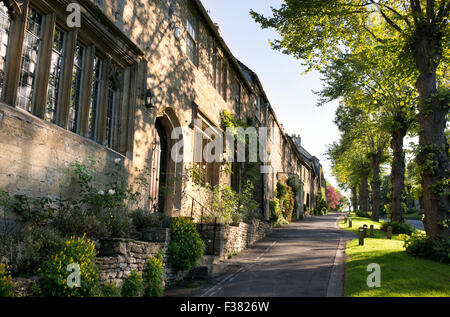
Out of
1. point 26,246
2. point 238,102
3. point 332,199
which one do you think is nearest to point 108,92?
point 26,246

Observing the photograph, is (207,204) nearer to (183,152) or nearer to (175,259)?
(183,152)

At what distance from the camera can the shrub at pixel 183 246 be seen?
8.74m

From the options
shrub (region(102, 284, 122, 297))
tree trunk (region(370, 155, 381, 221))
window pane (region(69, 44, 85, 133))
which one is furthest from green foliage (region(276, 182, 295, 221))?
shrub (region(102, 284, 122, 297))

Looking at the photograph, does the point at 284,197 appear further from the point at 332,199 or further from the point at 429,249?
the point at 332,199

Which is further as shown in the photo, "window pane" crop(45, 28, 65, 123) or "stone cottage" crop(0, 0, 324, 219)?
"window pane" crop(45, 28, 65, 123)

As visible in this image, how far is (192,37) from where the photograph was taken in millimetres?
13984

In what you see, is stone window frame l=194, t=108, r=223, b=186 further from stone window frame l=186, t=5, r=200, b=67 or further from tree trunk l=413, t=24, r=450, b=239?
tree trunk l=413, t=24, r=450, b=239

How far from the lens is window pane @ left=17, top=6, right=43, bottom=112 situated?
6668mm

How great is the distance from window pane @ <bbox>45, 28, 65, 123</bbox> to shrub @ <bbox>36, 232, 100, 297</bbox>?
2.65 m

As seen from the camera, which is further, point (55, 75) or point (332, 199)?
point (332, 199)

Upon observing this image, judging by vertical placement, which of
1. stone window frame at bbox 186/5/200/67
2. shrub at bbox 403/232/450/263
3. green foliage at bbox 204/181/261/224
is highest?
stone window frame at bbox 186/5/200/67

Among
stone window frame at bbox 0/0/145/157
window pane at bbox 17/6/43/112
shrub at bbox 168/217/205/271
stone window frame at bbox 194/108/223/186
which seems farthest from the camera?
stone window frame at bbox 194/108/223/186

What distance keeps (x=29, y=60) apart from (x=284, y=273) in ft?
24.3

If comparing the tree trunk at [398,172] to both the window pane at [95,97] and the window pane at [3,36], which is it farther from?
the window pane at [3,36]
